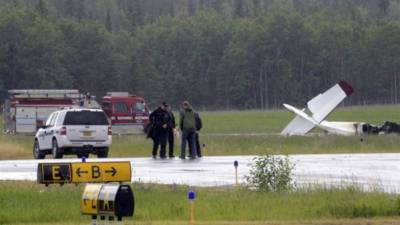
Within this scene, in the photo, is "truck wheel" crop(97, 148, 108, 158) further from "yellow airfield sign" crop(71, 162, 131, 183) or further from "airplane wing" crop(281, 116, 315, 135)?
"airplane wing" crop(281, 116, 315, 135)

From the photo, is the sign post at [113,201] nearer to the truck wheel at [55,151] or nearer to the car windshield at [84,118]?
the truck wheel at [55,151]

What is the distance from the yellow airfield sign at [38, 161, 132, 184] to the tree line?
352ft

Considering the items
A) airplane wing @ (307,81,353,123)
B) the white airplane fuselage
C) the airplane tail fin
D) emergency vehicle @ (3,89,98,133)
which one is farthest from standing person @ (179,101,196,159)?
airplane wing @ (307,81,353,123)

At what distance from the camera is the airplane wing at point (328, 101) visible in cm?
5853

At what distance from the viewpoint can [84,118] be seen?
3684 centimetres

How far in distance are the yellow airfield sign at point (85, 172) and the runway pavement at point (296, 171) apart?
511 cm

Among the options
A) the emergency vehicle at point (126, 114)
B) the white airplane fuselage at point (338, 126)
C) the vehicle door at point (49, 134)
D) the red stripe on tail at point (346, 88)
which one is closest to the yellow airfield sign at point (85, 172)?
the vehicle door at point (49, 134)

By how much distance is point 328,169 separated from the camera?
29391 mm

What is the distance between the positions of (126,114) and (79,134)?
2145cm

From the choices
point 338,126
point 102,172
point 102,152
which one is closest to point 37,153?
point 102,152

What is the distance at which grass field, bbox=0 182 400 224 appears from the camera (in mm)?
18312

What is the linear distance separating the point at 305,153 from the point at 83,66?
92.3 m

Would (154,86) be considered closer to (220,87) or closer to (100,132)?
(220,87)

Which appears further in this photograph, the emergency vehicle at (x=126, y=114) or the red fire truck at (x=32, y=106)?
the emergency vehicle at (x=126, y=114)
